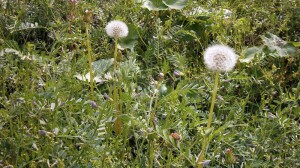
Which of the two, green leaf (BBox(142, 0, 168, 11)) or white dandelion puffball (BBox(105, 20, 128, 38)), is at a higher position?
white dandelion puffball (BBox(105, 20, 128, 38))

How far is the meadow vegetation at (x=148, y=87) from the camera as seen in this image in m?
1.57

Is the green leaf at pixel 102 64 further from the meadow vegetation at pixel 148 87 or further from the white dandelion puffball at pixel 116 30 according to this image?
the white dandelion puffball at pixel 116 30

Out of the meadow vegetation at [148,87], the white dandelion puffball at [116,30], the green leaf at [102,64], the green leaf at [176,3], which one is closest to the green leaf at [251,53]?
the meadow vegetation at [148,87]

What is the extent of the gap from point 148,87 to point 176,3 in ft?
3.42

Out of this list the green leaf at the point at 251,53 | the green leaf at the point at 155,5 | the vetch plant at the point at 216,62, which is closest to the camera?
the vetch plant at the point at 216,62

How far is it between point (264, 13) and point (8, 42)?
1.53m

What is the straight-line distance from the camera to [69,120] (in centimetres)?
160

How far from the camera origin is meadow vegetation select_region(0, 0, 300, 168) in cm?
157

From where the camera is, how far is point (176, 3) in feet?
8.90

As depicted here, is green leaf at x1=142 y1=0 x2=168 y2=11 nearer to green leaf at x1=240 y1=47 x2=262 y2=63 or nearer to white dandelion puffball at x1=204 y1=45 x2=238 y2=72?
green leaf at x1=240 y1=47 x2=262 y2=63

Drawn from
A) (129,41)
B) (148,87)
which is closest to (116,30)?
(148,87)

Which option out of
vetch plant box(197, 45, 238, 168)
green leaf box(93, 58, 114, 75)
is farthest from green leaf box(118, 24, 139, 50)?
vetch plant box(197, 45, 238, 168)

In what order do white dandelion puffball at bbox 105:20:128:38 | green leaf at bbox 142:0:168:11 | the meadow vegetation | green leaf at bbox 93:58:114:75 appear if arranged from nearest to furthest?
the meadow vegetation
white dandelion puffball at bbox 105:20:128:38
green leaf at bbox 93:58:114:75
green leaf at bbox 142:0:168:11

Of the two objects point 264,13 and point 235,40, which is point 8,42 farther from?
point 264,13
